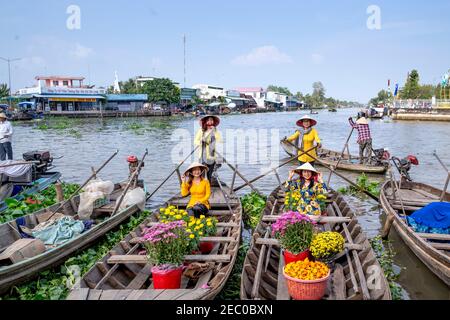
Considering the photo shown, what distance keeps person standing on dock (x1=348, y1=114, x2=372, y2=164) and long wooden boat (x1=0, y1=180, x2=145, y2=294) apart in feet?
30.3

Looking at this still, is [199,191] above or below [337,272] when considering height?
above

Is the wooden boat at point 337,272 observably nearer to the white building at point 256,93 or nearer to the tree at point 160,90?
the tree at point 160,90

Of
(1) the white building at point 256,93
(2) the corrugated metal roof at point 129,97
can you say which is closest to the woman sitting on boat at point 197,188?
(2) the corrugated metal roof at point 129,97

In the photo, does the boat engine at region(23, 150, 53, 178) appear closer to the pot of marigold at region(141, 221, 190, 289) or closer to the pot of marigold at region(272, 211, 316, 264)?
the pot of marigold at region(141, 221, 190, 289)

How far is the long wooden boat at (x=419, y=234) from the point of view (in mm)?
5380

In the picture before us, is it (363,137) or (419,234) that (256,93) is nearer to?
(363,137)

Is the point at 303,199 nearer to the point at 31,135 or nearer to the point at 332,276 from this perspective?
the point at 332,276

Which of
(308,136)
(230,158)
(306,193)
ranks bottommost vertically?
(230,158)

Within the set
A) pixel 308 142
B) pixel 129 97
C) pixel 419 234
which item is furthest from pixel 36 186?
pixel 129 97

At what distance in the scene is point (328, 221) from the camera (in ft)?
20.6

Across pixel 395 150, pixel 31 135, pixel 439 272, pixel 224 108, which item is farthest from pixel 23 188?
pixel 224 108

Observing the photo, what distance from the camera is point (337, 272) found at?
4.83 metres

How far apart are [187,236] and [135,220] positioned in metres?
3.62

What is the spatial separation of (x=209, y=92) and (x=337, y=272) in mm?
85487
